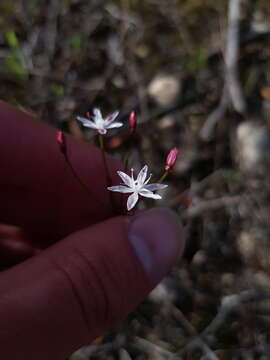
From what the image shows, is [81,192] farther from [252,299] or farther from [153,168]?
[252,299]

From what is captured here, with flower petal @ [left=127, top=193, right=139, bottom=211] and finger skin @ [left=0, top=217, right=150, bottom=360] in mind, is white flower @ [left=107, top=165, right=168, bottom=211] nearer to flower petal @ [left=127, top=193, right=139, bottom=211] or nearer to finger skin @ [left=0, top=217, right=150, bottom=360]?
flower petal @ [left=127, top=193, right=139, bottom=211]

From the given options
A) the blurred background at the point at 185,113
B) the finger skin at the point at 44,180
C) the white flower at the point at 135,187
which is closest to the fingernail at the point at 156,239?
the white flower at the point at 135,187

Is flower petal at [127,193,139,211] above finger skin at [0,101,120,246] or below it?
above

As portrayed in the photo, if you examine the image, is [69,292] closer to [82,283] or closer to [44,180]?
[82,283]

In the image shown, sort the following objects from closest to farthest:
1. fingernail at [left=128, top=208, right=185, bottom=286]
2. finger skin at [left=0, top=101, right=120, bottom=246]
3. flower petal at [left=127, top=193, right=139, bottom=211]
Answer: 1. flower petal at [left=127, top=193, right=139, bottom=211]
2. fingernail at [left=128, top=208, right=185, bottom=286]
3. finger skin at [left=0, top=101, right=120, bottom=246]

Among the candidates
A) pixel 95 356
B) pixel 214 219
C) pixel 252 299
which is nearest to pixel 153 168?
pixel 214 219

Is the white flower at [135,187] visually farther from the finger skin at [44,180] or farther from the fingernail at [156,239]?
the finger skin at [44,180]

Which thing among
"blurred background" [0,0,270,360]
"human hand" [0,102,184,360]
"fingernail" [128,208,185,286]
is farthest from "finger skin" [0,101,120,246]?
"blurred background" [0,0,270,360]
